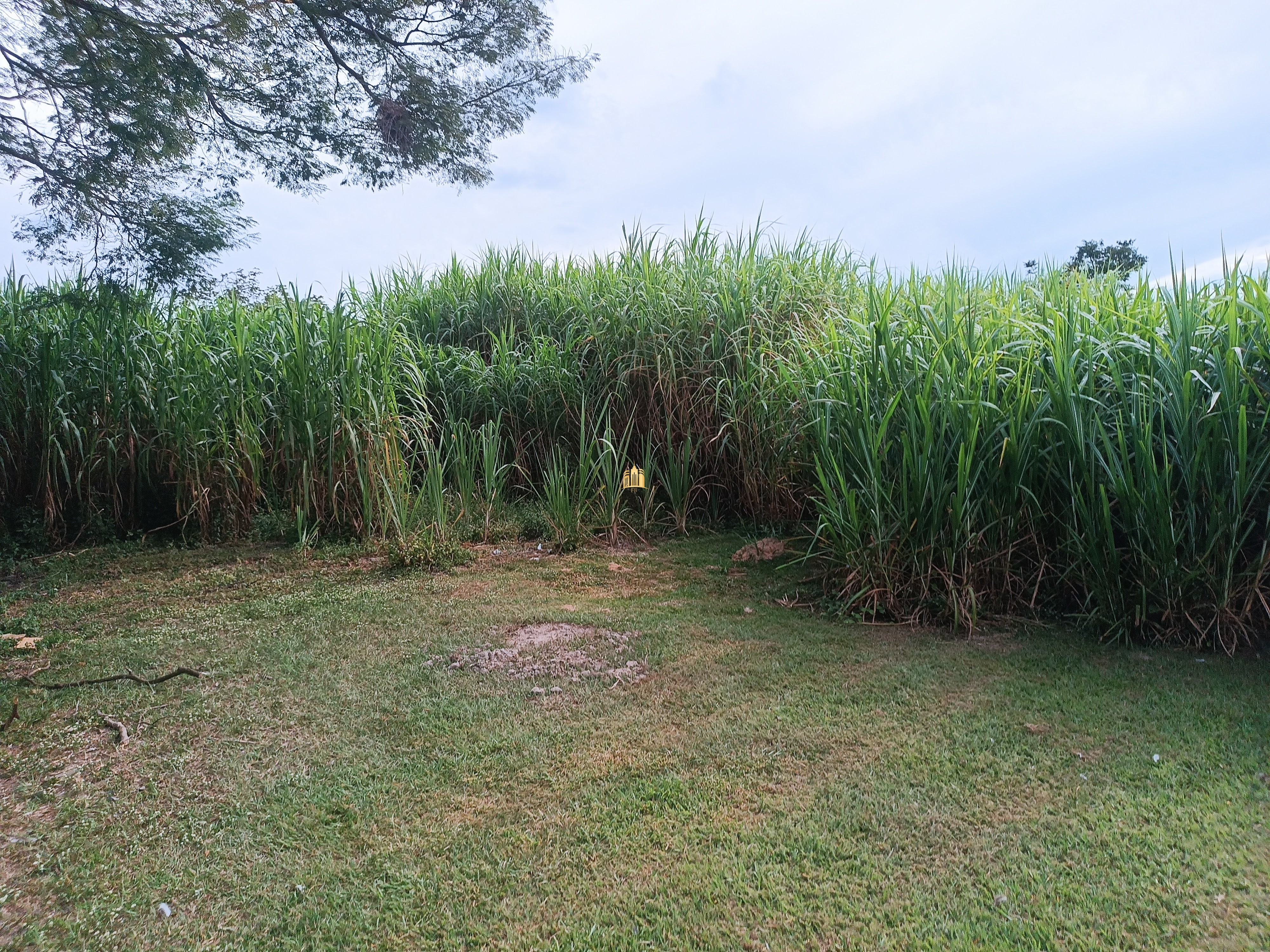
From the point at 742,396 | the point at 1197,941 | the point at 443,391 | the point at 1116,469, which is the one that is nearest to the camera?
the point at 1197,941

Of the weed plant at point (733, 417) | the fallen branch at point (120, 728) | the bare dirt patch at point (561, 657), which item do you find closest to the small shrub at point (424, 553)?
the weed plant at point (733, 417)

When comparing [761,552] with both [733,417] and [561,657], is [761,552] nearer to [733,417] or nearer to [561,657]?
[733,417]

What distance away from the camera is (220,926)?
143 centimetres

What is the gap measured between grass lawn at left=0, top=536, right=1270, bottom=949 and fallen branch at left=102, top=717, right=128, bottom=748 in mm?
20

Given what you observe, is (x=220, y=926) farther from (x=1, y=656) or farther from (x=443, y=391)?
(x=443, y=391)

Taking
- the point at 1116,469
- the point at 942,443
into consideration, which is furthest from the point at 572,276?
the point at 1116,469

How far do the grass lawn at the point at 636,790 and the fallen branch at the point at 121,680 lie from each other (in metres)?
0.03

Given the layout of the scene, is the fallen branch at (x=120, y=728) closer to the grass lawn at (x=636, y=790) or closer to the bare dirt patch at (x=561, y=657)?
the grass lawn at (x=636, y=790)

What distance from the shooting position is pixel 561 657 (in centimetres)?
263

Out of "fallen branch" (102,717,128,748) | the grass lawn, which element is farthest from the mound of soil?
"fallen branch" (102,717,128,748)

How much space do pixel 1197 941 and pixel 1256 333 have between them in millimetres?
2158

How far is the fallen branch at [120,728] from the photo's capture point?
2.12m

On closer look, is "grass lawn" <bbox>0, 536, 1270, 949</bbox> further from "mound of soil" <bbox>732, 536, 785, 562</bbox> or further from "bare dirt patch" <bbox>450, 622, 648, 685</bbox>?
"mound of soil" <bbox>732, 536, 785, 562</bbox>

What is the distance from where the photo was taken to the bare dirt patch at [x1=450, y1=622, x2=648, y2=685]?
249cm
